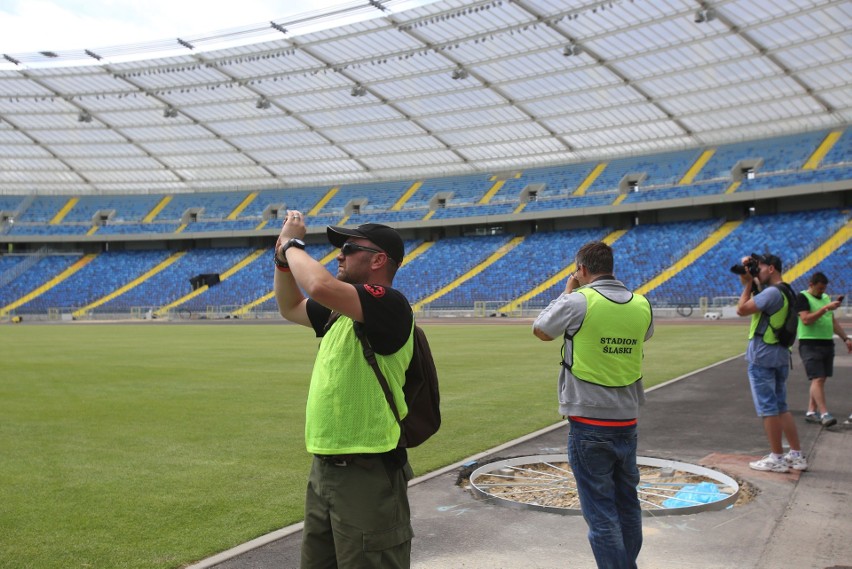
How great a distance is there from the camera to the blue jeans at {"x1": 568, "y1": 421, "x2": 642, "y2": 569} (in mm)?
4035

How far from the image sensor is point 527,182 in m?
60.4

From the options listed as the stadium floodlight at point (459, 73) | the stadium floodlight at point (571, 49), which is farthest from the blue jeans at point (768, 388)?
the stadium floodlight at point (459, 73)

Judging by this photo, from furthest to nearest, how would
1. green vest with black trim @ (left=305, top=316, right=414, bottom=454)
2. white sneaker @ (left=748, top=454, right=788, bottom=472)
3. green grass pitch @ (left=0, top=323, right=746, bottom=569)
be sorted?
white sneaker @ (left=748, top=454, right=788, bottom=472) < green grass pitch @ (left=0, top=323, right=746, bottom=569) < green vest with black trim @ (left=305, top=316, right=414, bottom=454)

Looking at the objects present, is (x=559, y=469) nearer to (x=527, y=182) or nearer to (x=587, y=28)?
(x=587, y=28)

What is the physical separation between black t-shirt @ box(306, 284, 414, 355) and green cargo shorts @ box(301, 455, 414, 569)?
45 centimetres

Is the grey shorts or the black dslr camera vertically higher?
the black dslr camera

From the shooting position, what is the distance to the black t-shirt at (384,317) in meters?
2.94

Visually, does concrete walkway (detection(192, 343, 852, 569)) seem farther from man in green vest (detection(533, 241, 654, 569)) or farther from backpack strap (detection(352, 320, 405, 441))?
backpack strap (detection(352, 320, 405, 441))

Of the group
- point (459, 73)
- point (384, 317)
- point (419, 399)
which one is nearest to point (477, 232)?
point (459, 73)

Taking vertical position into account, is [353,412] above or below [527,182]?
below

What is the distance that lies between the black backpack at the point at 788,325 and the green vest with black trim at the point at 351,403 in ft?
16.3

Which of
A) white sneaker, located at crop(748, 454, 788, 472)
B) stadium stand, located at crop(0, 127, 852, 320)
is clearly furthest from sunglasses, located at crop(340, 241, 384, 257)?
stadium stand, located at crop(0, 127, 852, 320)

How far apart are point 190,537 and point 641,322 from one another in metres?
3.33

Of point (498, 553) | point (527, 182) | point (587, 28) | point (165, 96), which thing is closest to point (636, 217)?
point (527, 182)
